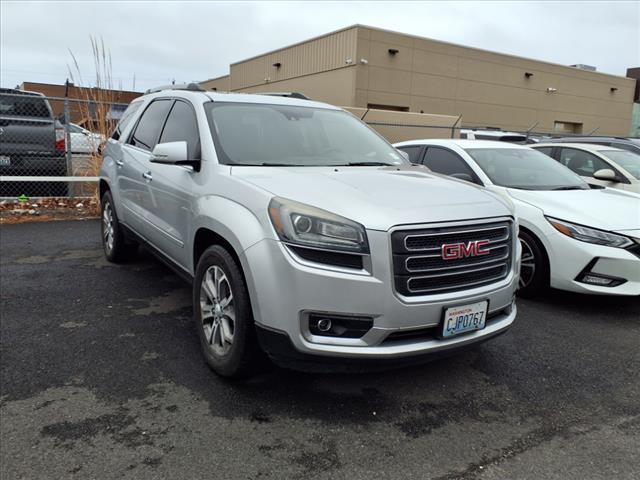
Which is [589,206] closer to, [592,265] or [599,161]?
[592,265]

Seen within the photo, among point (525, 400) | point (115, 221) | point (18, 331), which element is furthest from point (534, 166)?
point (18, 331)

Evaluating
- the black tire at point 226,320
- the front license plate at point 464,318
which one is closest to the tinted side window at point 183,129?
the black tire at point 226,320

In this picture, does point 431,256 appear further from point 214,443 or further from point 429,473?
point 214,443

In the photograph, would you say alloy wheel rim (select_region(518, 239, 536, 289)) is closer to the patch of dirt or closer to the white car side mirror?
the white car side mirror

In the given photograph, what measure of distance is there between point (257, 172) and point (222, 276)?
688 mm

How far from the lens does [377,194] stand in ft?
9.70

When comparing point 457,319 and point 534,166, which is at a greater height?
point 534,166

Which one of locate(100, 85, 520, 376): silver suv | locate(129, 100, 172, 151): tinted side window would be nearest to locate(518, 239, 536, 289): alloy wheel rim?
locate(100, 85, 520, 376): silver suv

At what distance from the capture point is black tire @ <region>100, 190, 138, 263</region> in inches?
219

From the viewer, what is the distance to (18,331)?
3.88 metres

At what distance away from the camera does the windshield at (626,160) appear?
24.3 feet

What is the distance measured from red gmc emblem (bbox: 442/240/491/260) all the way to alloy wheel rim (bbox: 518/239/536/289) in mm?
2067

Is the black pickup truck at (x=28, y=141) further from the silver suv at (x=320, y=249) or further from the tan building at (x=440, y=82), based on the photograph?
the tan building at (x=440, y=82)

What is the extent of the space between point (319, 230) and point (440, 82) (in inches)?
868
